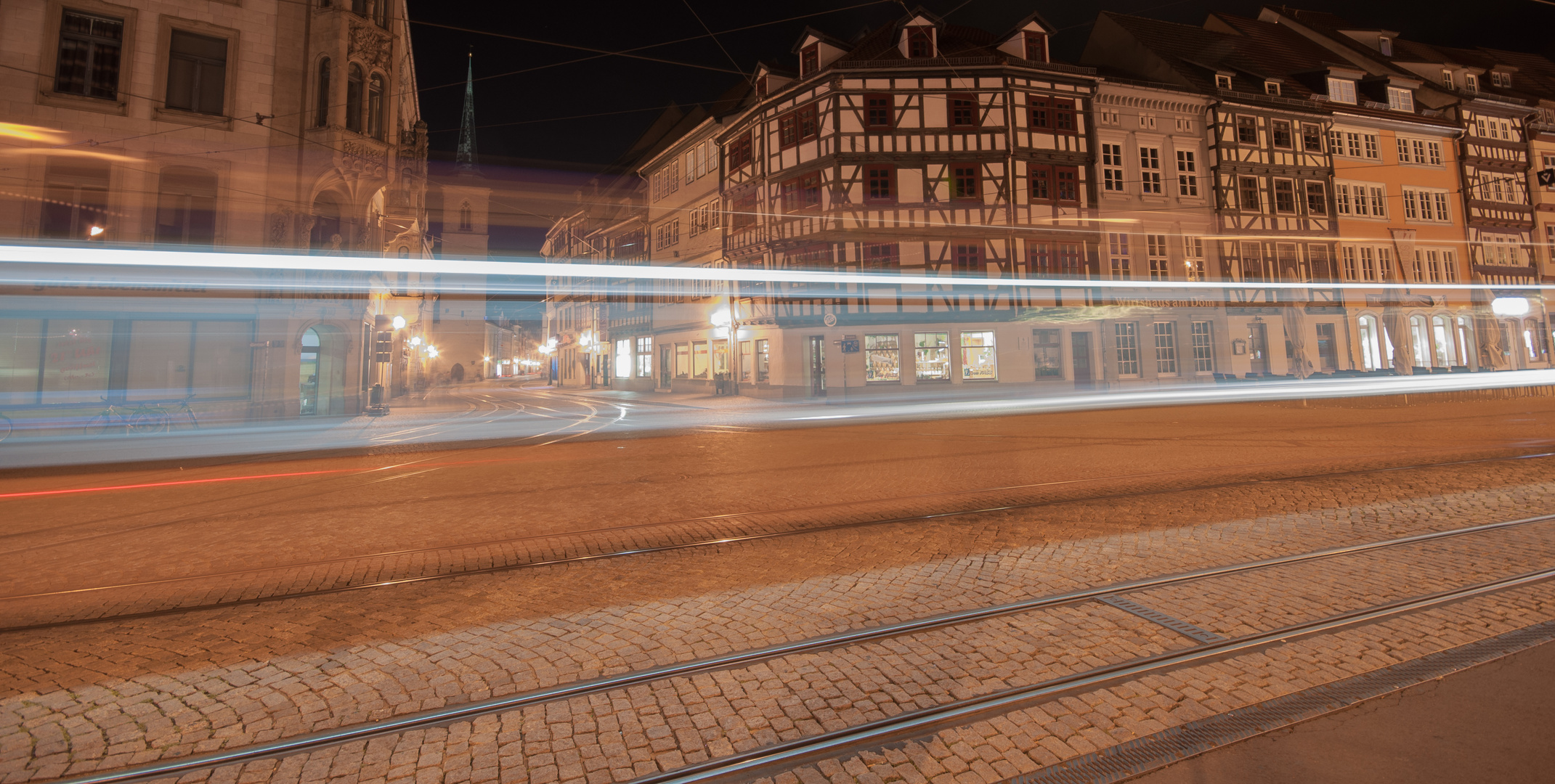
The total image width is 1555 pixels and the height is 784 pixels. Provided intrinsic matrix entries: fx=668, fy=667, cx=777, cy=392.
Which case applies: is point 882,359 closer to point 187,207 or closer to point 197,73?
point 187,207

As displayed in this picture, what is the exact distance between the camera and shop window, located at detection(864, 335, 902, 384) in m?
28.8

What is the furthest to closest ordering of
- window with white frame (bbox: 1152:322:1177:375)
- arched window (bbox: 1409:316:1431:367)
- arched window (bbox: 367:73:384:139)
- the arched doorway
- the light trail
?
arched window (bbox: 1409:316:1431:367) < window with white frame (bbox: 1152:322:1177:375) < arched window (bbox: 367:73:384:139) < the arched doorway < the light trail

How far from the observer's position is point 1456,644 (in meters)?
3.39

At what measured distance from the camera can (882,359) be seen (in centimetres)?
2897

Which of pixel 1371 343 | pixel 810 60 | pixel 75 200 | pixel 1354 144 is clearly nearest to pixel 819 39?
pixel 810 60

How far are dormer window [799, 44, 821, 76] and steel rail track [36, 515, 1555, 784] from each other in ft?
94.8

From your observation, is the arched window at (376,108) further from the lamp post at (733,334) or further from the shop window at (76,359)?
the lamp post at (733,334)

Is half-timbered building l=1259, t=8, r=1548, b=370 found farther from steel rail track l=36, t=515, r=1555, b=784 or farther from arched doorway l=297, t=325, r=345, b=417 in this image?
arched doorway l=297, t=325, r=345, b=417

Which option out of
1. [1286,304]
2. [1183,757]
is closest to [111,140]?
[1183,757]

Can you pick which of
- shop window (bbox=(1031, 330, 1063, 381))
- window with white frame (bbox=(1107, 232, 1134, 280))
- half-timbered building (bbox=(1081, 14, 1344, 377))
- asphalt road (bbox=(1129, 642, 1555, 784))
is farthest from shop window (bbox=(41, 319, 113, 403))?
half-timbered building (bbox=(1081, 14, 1344, 377))

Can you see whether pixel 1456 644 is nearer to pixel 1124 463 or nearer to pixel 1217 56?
pixel 1124 463

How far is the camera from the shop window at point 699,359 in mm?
36531

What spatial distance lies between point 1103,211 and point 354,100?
29.1 metres

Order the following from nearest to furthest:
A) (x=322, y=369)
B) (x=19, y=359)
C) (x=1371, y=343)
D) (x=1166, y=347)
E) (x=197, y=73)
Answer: (x=19, y=359)
(x=197, y=73)
(x=322, y=369)
(x=1166, y=347)
(x=1371, y=343)
